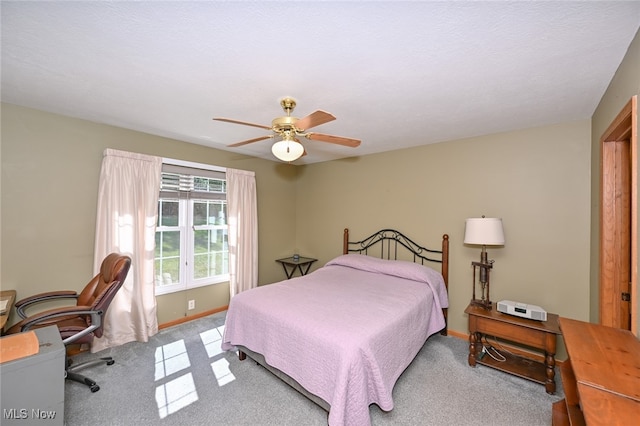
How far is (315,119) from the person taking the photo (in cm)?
184

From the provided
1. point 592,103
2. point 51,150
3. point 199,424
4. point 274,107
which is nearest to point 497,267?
point 592,103

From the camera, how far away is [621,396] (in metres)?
0.90

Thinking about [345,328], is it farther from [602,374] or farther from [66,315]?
[66,315]

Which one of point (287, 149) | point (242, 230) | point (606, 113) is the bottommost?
point (242, 230)

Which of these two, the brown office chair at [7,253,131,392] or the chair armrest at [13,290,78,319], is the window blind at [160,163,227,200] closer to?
the brown office chair at [7,253,131,392]

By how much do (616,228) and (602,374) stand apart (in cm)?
150

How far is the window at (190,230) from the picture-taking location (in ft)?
11.1

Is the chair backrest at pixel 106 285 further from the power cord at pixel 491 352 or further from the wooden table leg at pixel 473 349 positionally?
the power cord at pixel 491 352

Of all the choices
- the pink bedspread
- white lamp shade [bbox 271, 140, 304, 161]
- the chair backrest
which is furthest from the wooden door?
the chair backrest

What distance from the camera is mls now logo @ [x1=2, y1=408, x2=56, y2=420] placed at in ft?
4.54

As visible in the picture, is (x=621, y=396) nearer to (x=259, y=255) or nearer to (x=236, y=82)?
(x=236, y=82)

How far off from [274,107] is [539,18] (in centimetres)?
183

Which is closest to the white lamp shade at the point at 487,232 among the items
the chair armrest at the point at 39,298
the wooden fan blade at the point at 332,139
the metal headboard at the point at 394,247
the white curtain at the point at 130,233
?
the metal headboard at the point at 394,247

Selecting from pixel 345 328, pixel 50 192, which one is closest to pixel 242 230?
pixel 50 192
